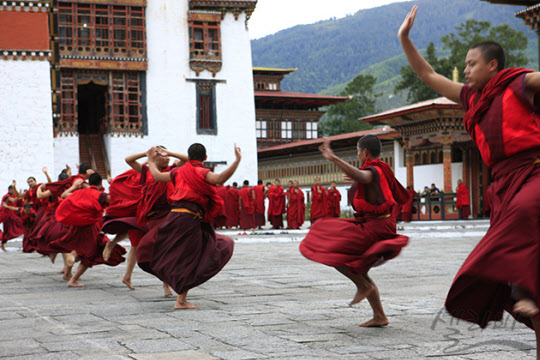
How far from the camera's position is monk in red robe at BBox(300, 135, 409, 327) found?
4.55 m

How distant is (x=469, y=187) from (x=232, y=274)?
59.3ft

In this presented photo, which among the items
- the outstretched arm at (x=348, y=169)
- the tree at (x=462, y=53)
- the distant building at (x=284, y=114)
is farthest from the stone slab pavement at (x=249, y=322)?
the tree at (x=462, y=53)

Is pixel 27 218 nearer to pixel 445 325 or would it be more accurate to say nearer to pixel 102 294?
pixel 102 294

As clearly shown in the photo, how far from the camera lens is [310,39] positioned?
15850 cm

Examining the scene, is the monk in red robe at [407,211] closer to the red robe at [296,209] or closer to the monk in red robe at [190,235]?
the red robe at [296,209]

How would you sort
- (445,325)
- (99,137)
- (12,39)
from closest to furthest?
1. (445,325)
2. (12,39)
3. (99,137)

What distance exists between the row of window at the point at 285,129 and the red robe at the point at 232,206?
14422 mm

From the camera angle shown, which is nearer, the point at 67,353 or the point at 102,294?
the point at 67,353


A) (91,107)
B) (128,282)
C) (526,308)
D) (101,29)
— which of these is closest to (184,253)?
(128,282)

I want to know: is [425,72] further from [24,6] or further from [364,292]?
[24,6]

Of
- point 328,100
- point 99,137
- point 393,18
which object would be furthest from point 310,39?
point 99,137

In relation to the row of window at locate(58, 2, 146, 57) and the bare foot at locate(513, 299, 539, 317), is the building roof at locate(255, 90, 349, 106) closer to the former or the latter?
the row of window at locate(58, 2, 146, 57)

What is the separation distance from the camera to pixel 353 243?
4.61 meters

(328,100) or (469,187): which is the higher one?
(328,100)
